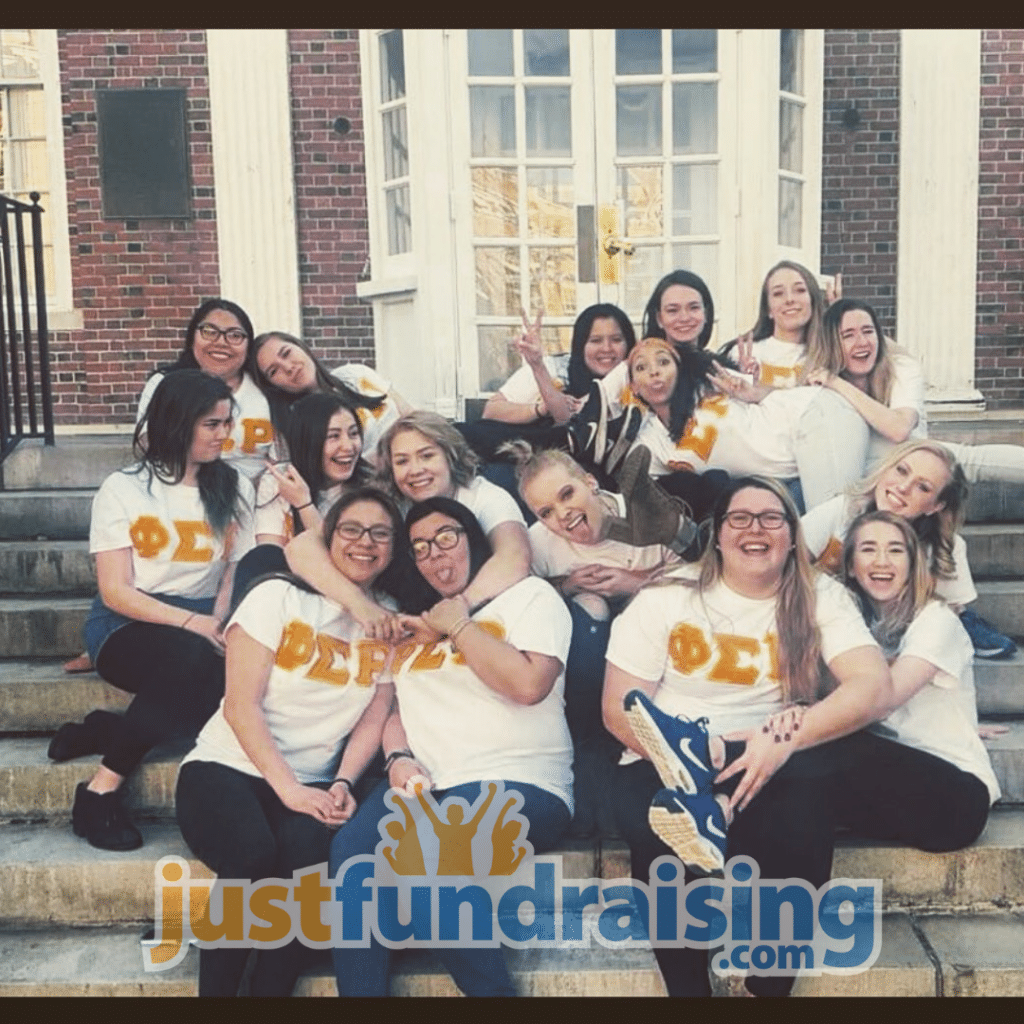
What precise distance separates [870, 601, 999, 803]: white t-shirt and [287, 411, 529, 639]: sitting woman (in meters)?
1.00

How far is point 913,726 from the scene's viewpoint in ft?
9.53

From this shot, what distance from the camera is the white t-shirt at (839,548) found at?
318 cm

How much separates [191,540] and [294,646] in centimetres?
59

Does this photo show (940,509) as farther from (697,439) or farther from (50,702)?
(50,702)

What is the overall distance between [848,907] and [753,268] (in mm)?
3725

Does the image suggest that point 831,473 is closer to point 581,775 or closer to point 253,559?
point 581,775

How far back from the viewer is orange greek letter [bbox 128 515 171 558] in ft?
10.7

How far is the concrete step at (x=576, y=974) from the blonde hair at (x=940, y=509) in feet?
3.16

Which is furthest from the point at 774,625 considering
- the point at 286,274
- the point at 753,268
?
the point at 286,274

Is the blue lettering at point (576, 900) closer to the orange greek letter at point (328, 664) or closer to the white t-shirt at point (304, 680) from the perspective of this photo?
the white t-shirt at point (304, 680)

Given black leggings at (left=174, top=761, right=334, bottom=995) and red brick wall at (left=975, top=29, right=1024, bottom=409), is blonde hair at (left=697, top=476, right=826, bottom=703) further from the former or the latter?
red brick wall at (left=975, top=29, right=1024, bottom=409)

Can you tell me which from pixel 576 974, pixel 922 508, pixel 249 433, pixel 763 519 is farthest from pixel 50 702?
pixel 922 508

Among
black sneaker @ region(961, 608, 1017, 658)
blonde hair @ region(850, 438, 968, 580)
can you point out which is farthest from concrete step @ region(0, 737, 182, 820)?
black sneaker @ region(961, 608, 1017, 658)

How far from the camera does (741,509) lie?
2.82 m
